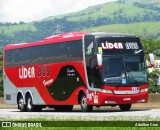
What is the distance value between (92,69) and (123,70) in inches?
54.4

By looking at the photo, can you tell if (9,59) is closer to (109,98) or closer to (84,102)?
(84,102)

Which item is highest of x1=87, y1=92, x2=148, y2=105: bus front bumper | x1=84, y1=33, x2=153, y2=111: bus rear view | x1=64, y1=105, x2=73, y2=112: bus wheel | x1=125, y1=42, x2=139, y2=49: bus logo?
x1=125, y1=42, x2=139, y2=49: bus logo

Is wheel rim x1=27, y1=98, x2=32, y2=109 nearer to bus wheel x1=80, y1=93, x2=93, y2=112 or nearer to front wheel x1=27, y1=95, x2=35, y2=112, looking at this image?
front wheel x1=27, y1=95, x2=35, y2=112

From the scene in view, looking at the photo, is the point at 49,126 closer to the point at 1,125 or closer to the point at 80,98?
the point at 1,125

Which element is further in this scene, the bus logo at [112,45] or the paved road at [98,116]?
the bus logo at [112,45]

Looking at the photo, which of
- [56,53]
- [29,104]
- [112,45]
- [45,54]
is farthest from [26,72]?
[112,45]

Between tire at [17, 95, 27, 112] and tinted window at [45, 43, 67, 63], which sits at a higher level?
tinted window at [45, 43, 67, 63]

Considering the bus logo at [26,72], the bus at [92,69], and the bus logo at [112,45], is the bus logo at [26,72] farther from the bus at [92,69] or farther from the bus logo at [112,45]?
the bus logo at [112,45]

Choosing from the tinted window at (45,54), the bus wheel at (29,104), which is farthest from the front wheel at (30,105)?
the tinted window at (45,54)

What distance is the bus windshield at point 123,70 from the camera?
3026cm

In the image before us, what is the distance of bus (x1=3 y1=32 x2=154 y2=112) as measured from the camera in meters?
30.4

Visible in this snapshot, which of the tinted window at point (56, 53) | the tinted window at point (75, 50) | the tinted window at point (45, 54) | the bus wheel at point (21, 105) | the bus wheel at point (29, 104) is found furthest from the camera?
the bus wheel at point (21, 105)

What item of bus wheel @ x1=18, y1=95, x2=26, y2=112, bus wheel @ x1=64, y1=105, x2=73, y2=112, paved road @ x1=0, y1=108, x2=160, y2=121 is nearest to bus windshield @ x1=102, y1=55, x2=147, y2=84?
paved road @ x1=0, y1=108, x2=160, y2=121

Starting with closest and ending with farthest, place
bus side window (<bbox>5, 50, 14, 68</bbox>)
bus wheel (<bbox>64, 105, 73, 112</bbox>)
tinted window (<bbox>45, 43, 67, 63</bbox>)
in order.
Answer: tinted window (<bbox>45, 43, 67, 63</bbox>) → bus wheel (<bbox>64, 105, 73, 112</bbox>) → bus side window (<bbox>5, 50, 14, 68</bbox>)
